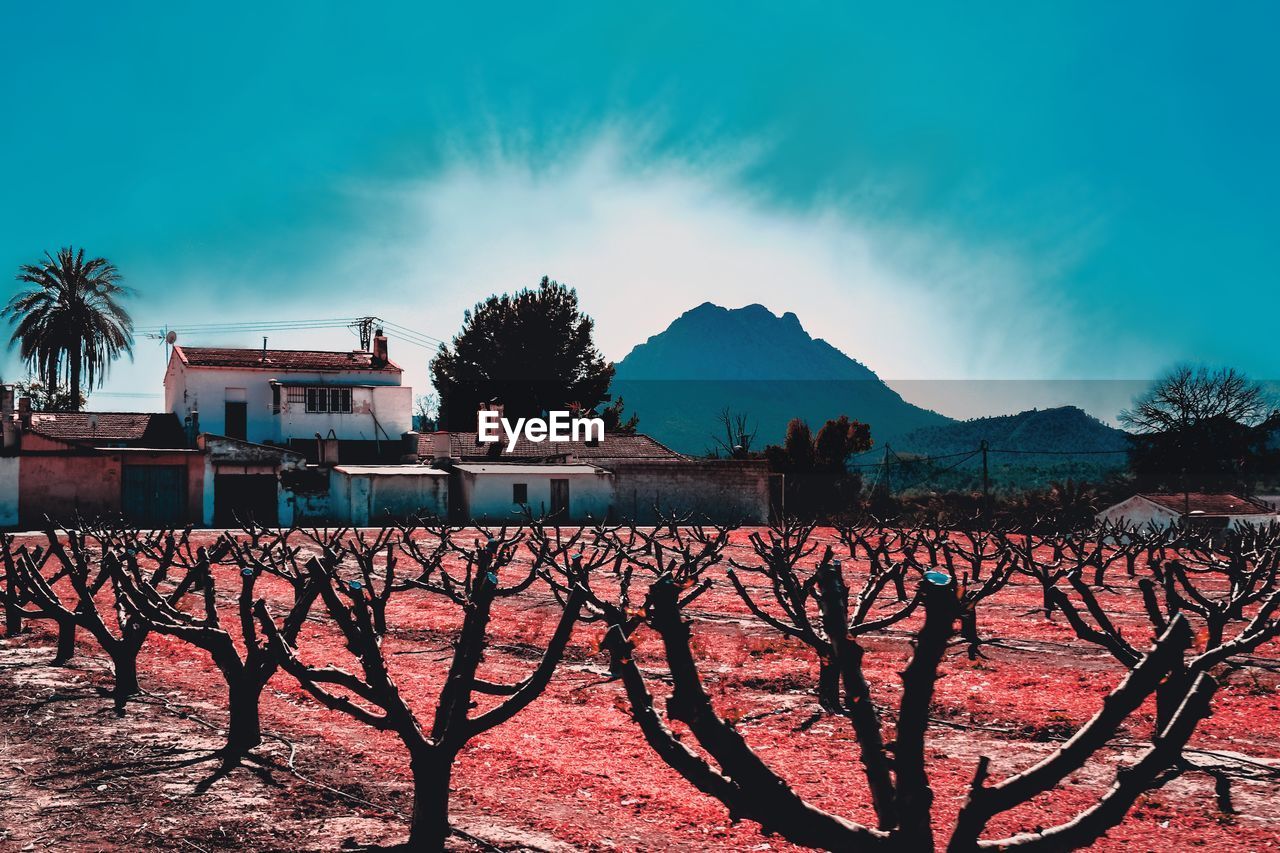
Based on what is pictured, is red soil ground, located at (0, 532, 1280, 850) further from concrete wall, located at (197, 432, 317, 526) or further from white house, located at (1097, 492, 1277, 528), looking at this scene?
white house, located at (1097, 492, 1277, 528)

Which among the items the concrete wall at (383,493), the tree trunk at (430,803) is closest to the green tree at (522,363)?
the concrete wall at (383,493)

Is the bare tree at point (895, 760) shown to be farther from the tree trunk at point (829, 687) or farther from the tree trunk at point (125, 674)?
the tree trunk at point (125, 674)

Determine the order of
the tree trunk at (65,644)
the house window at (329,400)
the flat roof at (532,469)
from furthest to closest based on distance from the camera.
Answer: the house window at (329,400)
the flat roof at (532,469)
the tree trunk at (65,644)

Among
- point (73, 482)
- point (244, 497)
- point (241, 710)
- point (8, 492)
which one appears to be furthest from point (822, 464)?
point (241, 710)

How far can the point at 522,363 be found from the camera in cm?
6731

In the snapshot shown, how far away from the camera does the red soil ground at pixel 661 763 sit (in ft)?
27.2

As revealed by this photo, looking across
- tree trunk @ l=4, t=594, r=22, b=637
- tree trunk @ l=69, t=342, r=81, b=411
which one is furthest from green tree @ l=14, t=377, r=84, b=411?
tree trunk @ l=4, t=594, r=22, b=637

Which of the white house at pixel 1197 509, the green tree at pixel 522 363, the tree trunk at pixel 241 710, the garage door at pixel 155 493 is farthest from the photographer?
the green tree at pixel 522 363

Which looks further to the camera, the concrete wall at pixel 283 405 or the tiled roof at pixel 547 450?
the tiled roof at pixel 547 450

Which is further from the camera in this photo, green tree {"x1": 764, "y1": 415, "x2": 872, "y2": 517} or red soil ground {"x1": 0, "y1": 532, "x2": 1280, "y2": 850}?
green tree {"x1": 764, "y1": 415, "x2": 872, "y2": 517}

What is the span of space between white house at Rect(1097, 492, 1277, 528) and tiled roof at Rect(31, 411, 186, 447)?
48.6 meters

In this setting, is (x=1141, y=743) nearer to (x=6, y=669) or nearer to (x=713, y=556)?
(x=713, y=556)

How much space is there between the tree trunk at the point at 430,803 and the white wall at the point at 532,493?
3774 centimetres

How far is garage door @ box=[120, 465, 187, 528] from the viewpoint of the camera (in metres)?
43.4
